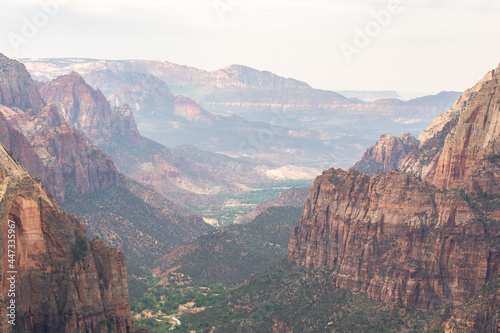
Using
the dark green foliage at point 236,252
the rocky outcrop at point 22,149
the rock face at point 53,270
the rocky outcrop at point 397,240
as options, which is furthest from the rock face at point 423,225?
the rocky outcrop at point 22,149

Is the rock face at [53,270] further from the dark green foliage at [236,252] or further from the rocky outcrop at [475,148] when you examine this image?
the dark green foliage at [236,252]

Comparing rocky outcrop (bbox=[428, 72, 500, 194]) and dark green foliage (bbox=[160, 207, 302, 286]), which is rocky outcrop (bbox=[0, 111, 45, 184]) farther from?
rocky outcrop (bbox=[428, 72, 500, 194])

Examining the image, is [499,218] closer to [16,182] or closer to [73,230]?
[73,230]

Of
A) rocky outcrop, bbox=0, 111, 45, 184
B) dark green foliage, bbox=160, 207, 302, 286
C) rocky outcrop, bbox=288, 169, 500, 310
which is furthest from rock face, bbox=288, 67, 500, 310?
rocky outcrop, bbox=0, 111, 45, 184

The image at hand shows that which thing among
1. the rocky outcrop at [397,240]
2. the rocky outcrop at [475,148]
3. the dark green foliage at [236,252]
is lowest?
the dark green foliage at [236,252]

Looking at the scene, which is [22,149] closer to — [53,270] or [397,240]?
[397,240]

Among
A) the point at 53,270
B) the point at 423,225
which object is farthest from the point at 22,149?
the point at 53,270

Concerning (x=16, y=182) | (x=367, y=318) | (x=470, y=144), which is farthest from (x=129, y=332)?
(x=470, y=144)
